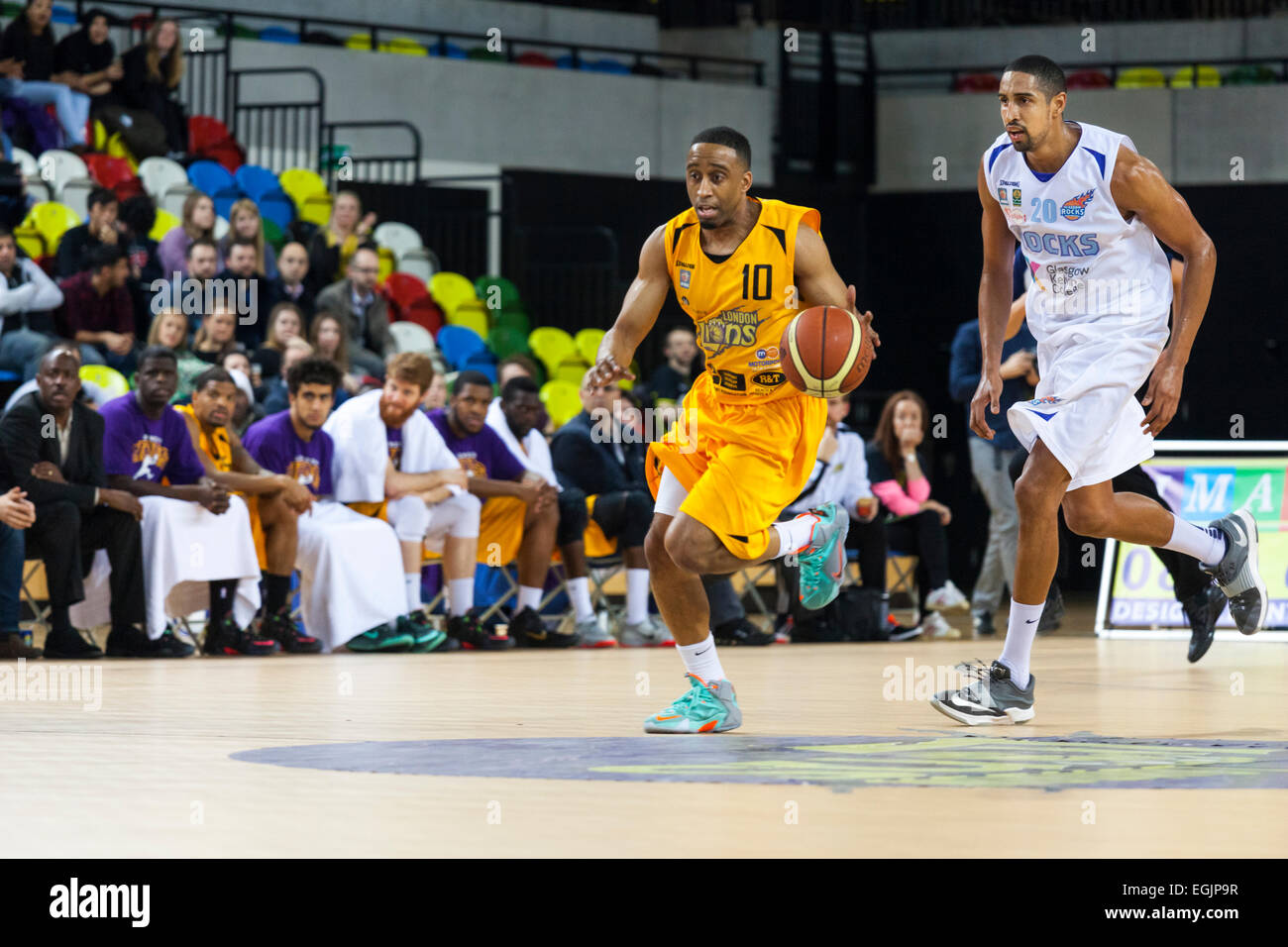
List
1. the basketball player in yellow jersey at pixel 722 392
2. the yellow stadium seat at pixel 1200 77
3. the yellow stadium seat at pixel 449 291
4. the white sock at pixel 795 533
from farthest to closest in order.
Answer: the yellow stadium seat at pixel 1200 77 → the yellow stadium seat at pixel 449 291 → the white sock at pixel 795 533 → the basketball player in yellow jersey at pixel 722 392

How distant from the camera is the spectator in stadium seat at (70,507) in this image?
26.3ft

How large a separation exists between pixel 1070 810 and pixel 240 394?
23.2 ft

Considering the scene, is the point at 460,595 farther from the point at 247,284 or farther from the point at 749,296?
the point at 749,296

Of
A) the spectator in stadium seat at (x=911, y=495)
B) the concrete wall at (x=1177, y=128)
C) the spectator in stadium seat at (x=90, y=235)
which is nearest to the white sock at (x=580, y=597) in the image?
the spectator in stadium seat at (x=911, y=495)

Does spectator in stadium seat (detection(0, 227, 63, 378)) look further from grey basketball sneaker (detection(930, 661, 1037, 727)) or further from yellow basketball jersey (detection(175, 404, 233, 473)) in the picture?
grey basketball sneaker (detection(930, 661, 1037, 727))

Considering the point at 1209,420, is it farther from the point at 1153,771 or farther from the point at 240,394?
the point at 1153,771

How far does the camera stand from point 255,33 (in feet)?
53.8

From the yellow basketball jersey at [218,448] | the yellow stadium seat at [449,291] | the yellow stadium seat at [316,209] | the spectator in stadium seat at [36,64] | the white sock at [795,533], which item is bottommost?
the white sock at [795,533]

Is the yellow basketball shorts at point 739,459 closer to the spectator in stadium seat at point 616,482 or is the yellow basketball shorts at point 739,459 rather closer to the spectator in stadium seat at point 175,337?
the spectator in stadium seat at point 616,482

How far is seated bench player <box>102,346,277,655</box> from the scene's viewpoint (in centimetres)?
839

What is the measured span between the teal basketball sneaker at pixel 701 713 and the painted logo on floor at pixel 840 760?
0.15 m

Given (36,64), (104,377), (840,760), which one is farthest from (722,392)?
(36,64)

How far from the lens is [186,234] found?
11.6 meters

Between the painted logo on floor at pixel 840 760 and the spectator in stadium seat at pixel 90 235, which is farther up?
the spectator in stadium seat at pixel 90 235
